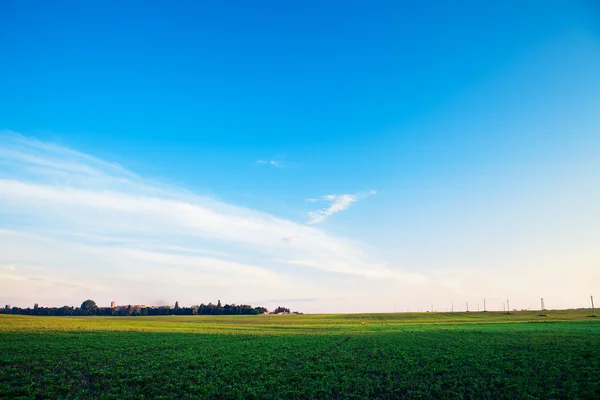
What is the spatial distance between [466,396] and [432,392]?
2.35m

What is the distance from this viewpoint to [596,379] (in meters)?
26.8

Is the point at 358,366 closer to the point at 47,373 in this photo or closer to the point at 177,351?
the point at 177,351

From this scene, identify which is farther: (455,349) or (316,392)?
(455,349)

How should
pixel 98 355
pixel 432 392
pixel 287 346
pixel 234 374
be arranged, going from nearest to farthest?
pixel 432 392, pixel 234 374, pixel 98 355, pixel 287 346

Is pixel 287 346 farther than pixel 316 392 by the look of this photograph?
Yes

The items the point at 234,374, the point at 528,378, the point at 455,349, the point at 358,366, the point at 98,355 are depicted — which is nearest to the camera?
the point at 528,378

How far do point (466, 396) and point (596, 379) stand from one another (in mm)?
10767

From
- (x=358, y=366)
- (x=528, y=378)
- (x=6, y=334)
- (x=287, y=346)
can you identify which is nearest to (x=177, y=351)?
(x=287, y=346)

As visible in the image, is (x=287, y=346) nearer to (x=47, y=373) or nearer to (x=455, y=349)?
(x=455, y=349)

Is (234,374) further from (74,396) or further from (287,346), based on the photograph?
(287,346)

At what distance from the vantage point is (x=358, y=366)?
113 feet

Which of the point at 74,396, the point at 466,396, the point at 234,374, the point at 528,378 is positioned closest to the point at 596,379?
the point at 528,378

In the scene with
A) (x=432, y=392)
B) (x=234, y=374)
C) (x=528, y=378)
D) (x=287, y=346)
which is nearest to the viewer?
(x=432, y=392)

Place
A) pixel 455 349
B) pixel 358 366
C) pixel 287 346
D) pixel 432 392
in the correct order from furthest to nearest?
pixel 287 346 < pixel 455 349 < pixel 358 366 < pixel 432 392
